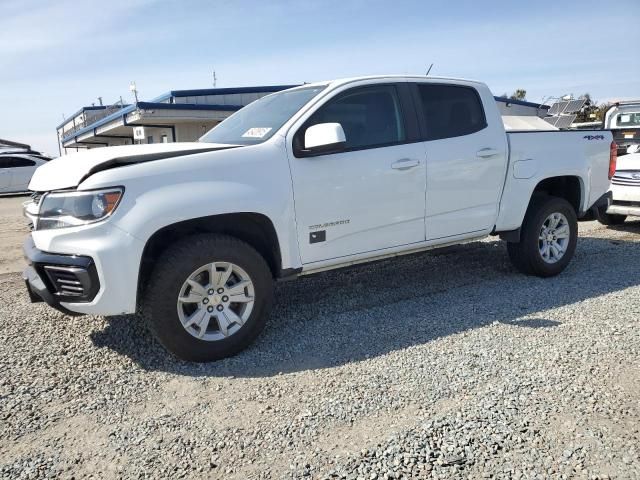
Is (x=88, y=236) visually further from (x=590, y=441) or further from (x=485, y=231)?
(x=485, y=231)

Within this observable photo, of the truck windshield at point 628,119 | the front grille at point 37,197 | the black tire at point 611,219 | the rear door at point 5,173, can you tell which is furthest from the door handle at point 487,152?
the rear door at point 5,173

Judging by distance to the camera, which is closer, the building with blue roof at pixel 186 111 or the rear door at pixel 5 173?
the rear door at pixel 5 173

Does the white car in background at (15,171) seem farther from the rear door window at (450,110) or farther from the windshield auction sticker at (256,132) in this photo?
the rear door window at (450,110)

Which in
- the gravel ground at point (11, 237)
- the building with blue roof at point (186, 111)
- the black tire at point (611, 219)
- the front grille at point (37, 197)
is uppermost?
the building with blue roof at point (186, 111)

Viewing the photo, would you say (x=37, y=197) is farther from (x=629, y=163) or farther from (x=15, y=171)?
(x=15, y=171)

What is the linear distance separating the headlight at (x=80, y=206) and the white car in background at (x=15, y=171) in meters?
18.4

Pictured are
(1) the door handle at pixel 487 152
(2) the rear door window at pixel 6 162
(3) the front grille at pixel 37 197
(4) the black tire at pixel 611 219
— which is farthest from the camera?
(2) the rear door window at pixel 6 162

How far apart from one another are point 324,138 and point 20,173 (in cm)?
1972

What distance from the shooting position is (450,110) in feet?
15.9

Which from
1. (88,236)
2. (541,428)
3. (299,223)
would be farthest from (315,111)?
(541,428)

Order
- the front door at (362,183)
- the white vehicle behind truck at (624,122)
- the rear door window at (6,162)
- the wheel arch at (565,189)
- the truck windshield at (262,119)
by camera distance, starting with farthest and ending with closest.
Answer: the rear door window at (6,162) → the white vehicle behind truck at (624,122) → the wheel arch at (565,189) → the truck windshield at (262,119) → the front door at (362,183)

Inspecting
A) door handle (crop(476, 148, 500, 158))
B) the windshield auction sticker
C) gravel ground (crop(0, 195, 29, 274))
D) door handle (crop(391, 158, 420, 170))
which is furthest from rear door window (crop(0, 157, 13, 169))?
door handle (crop(476, 148, 500, 158))

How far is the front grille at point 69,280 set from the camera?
10.9ft

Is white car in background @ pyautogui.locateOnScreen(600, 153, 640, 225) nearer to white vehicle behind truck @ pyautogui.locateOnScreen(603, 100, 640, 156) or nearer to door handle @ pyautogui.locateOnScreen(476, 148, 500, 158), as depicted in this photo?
door handle @ pyautogui.locateOnScreen(476, 148, 500, 158)
